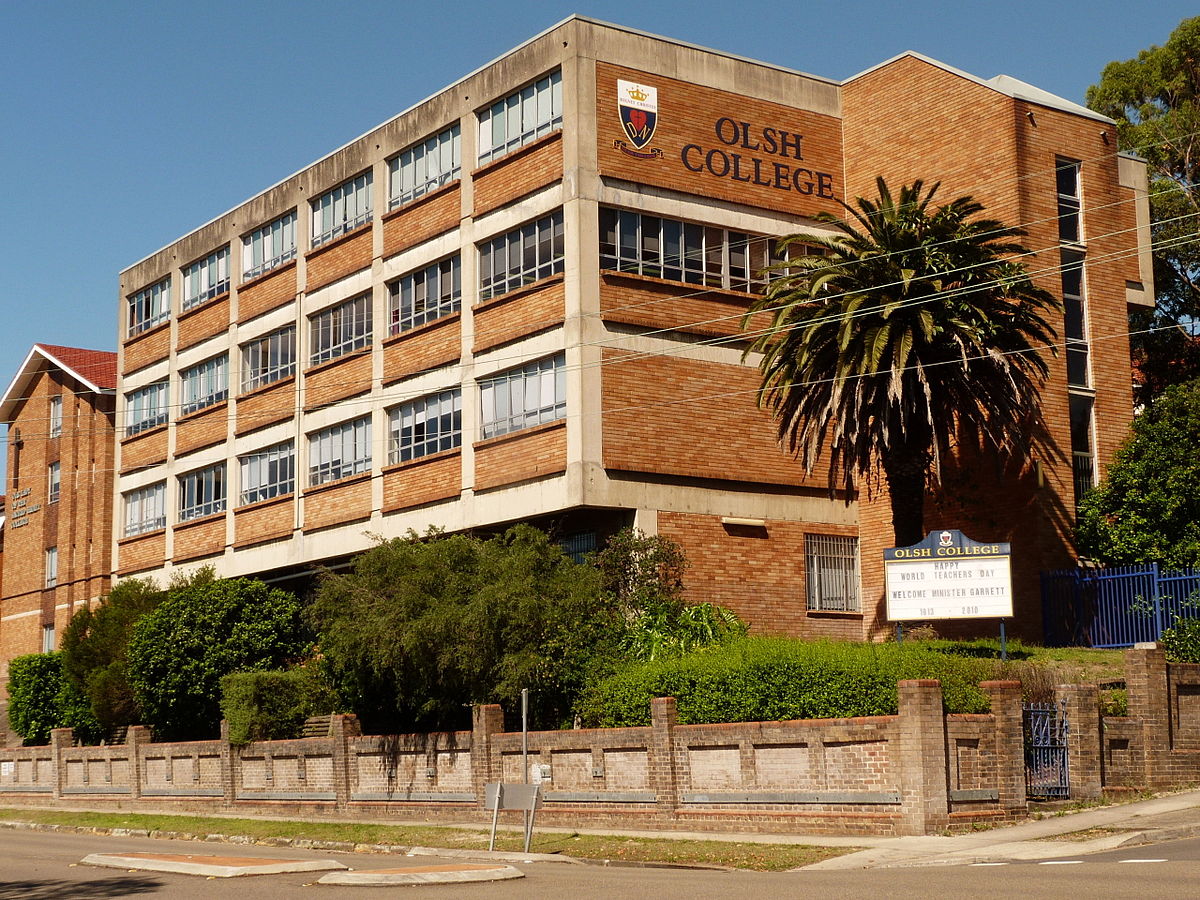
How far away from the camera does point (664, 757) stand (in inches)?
1053

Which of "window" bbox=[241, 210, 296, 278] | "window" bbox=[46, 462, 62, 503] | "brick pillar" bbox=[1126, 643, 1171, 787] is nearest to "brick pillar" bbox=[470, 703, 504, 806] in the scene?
"brick pillar" bbox=[1126, 643, 1171, 787]

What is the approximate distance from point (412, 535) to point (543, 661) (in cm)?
653

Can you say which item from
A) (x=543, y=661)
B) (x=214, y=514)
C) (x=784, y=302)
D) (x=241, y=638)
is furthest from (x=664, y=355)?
(x=214, y=514)

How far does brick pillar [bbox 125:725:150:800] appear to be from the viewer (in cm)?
4375

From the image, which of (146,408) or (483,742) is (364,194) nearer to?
(146,408)

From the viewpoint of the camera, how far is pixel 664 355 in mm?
37844

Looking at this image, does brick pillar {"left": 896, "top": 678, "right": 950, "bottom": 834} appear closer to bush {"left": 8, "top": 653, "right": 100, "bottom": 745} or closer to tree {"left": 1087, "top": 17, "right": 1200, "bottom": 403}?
tree {"left": 1087, "top": 17, "right": 1200, "bottom": 403}

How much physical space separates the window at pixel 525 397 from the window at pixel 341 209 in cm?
924

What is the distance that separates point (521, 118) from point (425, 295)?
6127 millimetres

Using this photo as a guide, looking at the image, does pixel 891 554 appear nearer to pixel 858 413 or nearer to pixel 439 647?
pixel 858 413

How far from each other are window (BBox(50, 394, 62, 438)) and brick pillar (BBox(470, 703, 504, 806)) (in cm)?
3945

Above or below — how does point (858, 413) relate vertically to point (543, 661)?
above

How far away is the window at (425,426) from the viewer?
1619 inches

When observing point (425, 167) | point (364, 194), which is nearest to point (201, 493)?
point (364, 194)
